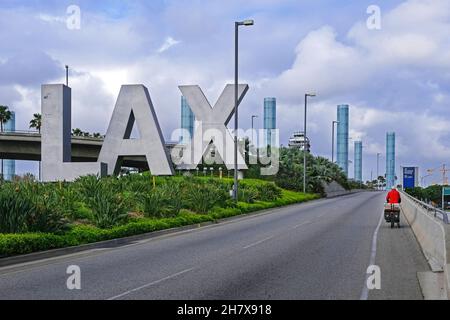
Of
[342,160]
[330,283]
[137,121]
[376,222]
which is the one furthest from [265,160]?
[330,283]

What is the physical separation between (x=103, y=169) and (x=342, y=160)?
78439 millimetres

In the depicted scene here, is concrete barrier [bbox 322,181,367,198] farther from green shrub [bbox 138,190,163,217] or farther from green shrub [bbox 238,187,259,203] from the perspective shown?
green shrub [bbox 138,190,163,217]

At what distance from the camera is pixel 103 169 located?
45906 millimetres

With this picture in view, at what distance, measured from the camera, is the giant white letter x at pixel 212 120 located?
50.8 metres

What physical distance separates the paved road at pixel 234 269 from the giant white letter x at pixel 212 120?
29.7 metres

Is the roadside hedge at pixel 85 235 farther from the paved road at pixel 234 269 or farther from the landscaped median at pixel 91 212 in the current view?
the paved road at pixel 234 269

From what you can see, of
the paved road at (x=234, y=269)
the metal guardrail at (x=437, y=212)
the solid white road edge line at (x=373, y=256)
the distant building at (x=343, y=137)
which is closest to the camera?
the solid white road edge line at (x=373, y=256)

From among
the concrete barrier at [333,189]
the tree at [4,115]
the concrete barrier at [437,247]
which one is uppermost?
the tree at [4,115]

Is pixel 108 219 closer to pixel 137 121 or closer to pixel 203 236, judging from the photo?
pixel 203 236

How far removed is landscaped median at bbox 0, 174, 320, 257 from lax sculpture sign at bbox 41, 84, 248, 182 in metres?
11.0

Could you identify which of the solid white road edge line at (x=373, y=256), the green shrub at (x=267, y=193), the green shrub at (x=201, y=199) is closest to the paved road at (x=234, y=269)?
the solid white road edge line at (x=373, y=256)

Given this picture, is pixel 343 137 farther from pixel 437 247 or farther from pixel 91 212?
pixel 437 247

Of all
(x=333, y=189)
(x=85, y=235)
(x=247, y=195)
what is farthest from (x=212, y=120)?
(x=333, y=189)

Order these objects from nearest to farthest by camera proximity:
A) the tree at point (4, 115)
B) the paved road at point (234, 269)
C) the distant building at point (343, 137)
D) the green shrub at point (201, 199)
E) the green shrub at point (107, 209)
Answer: the paved road at point (234, 269), the green shrub at point (107, 209), the green shrub at point (201, 199), the tree at point (4, 115), the distant building at point (343, 137)
